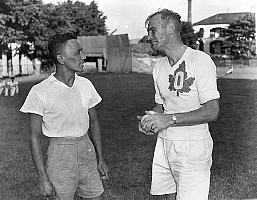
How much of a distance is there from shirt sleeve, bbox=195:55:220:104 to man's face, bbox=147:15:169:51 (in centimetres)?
18

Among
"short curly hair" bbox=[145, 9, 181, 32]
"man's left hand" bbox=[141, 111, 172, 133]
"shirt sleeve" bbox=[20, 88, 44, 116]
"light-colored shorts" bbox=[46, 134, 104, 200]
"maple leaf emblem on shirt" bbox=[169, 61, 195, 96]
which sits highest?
"short curly hair" bbox=[145, 9, 181, 32]

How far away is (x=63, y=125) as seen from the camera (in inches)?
75.9

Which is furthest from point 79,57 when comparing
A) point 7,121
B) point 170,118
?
point 7,121

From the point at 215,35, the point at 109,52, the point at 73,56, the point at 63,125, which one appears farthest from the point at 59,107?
the point at 109,52

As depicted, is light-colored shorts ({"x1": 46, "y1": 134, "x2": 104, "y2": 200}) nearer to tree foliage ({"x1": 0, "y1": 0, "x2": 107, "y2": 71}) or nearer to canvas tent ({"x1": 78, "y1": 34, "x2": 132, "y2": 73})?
tree foliage ({"x1": 0, "y1": 0, "x2": 107, "y2": 71})

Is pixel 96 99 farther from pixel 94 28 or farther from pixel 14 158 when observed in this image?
pixel 94 28

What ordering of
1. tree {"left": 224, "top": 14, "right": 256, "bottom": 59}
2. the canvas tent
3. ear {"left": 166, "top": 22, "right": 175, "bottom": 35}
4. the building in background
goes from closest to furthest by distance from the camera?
ear {"left": 166, "top": 22, "right": 175, "bottom": 35}
tree {"left": 224, "top": 14, "right": 256, "bottom": 59}
the building in background
the canvas tent

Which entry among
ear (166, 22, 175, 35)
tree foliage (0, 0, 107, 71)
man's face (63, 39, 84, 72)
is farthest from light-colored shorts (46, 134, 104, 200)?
tree foliage (0, 0, 107, 71)

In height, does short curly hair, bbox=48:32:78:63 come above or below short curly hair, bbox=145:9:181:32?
below

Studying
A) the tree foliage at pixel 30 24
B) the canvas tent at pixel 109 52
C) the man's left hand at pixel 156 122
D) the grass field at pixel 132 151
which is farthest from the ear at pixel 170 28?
the canvas tent at pixel 109 52

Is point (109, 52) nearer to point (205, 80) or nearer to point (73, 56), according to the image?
point (73, 56)

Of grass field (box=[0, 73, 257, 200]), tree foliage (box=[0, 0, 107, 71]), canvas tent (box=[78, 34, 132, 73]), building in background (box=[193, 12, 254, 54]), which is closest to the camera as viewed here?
grass field (box=[0, 73, 257, 200])

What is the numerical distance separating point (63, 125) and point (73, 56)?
300mm

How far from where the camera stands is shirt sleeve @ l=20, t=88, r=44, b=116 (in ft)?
6.15
